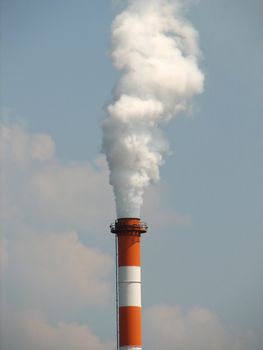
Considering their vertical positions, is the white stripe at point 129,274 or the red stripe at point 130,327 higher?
the white stripe at point 129,274

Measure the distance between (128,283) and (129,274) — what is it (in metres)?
0.57

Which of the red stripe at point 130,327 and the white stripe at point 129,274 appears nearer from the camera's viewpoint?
the red stripe at point 130,327

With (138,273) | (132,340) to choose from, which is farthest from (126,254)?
(132,340)

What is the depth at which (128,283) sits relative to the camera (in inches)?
2367

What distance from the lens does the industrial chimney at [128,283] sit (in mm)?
59469

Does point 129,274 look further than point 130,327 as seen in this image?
Yes

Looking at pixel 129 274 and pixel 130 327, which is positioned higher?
pixel 129 274

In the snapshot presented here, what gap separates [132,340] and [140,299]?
2676mm

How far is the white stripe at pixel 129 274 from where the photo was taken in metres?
60.1

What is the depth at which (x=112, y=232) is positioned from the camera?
6131 cm

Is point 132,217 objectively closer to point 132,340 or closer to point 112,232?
point 112,232

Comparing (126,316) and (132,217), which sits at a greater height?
(132,217)

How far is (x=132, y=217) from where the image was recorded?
2421 inches

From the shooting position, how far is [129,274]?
60.1 metres
